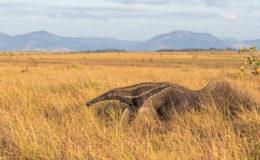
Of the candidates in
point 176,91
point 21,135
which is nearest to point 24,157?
point 21,135

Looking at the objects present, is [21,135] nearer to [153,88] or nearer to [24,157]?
[24,157]

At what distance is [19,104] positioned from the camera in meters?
8.22

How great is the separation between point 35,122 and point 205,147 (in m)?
2.55

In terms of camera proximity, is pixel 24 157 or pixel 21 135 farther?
pixel 21 135

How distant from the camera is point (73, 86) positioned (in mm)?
10984

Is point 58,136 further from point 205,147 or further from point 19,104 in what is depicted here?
point 19,104

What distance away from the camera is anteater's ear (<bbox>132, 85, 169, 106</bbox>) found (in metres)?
6.16

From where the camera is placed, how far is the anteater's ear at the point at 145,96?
616 cm

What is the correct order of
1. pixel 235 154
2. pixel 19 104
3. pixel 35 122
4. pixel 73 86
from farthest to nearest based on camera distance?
pixel 73 86
pixel 19 104
pixel 35 122
pixel 235 154

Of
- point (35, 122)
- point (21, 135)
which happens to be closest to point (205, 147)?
point (21, 135)

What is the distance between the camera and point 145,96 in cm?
618

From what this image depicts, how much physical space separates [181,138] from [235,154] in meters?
0.90

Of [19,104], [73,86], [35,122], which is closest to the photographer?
[35,122]

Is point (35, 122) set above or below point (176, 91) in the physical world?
below
